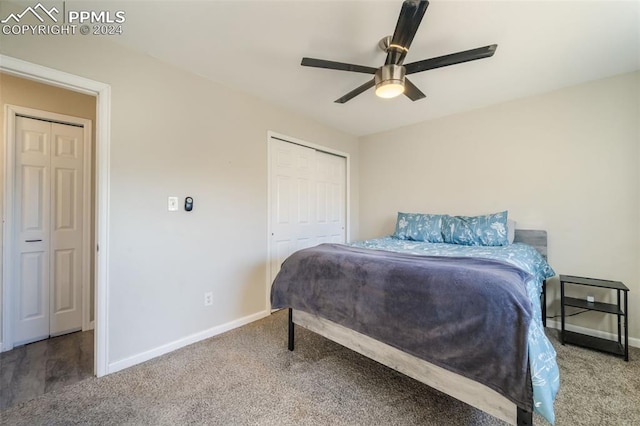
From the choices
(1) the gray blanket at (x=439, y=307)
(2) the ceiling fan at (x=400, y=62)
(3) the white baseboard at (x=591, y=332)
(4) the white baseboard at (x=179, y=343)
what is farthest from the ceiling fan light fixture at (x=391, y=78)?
(3) the white baseboard at (x=591, y=332)

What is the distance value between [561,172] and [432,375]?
2.51m

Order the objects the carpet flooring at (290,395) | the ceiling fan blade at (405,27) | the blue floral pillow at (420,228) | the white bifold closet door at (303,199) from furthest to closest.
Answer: the white bifold closet door at (303,199)
the blue floral pillow at (420,228)
the carpet flooring at (290,395)
the ceiling fan blade at (405,27)

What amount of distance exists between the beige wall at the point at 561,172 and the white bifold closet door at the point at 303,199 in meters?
1.20

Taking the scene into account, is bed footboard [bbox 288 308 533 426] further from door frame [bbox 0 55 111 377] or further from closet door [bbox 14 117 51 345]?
closet door [bbox 14 117 51 345]

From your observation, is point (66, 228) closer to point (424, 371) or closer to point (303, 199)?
point (303, 199)

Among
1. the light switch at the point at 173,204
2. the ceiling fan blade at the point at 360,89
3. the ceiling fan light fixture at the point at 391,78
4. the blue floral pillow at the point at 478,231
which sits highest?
the ceiling fan blade at the point at 360,89

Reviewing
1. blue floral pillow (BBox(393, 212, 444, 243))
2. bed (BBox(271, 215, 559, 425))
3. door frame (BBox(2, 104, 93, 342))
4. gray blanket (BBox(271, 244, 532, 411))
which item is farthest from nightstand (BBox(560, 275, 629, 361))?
door frame (BBox(2, 104, 93, 342))

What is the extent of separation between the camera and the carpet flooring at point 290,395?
4.59ft

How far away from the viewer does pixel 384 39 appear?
177 cm

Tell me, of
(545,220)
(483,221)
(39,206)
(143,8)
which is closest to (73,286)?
(39,206)

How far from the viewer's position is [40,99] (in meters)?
2.25

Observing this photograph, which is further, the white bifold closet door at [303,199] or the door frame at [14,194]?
the white bifold closet door at [303,199]

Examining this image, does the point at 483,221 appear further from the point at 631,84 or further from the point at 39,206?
the point at 39,206

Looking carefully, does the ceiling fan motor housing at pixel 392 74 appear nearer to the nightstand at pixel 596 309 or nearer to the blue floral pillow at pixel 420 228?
the blue floral pillow at pixel 420 228
